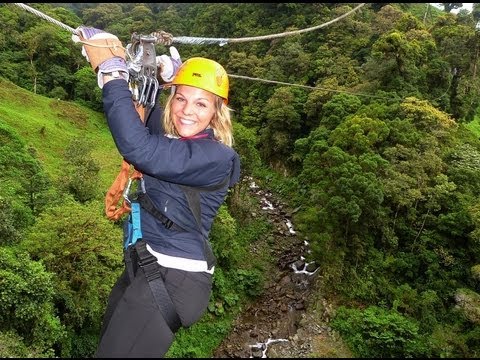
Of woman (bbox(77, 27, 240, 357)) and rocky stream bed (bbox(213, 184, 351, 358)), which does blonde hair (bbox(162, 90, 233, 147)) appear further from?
rocky stream bed (bbox(213, 184, 351, 358))

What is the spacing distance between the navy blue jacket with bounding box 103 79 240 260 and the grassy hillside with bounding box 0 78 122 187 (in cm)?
1959

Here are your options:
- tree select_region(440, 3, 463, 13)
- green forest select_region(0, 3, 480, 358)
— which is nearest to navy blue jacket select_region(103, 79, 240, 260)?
green forest select_region(0, 3, 480, 358)

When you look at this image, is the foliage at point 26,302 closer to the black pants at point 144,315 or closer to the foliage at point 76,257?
the foliage at point 76,257

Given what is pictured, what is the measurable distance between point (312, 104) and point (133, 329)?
25.9 meters

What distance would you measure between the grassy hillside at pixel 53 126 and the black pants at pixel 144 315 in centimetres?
1963

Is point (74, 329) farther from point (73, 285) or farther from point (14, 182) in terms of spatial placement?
point (14, 182)

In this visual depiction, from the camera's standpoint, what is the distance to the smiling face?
2.62 m

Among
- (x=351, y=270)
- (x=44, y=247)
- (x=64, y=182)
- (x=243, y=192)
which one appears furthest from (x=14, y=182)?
(x=351, y=270)

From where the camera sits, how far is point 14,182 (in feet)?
52.7

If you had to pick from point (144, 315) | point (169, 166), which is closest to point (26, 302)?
point (144, 315)

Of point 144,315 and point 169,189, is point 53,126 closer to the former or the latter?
point 169,189

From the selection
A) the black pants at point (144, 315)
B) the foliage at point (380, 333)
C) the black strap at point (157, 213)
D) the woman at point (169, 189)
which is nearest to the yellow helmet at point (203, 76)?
the woman at point (169, 189)

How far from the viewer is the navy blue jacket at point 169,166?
2.26 meters

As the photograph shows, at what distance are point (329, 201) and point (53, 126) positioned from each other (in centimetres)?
2045
